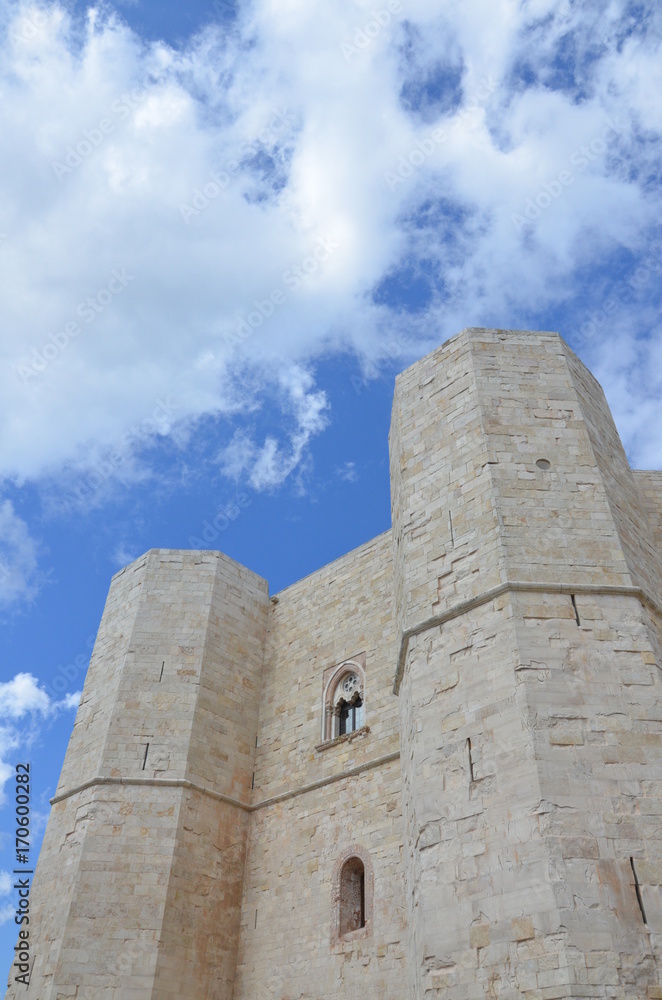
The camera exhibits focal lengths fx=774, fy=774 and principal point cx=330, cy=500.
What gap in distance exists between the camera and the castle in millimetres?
5531

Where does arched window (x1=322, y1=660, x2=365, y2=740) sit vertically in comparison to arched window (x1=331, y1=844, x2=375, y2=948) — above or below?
above

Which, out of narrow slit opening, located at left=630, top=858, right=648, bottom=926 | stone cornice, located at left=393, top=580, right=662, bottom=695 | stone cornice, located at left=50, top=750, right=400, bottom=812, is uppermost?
stone cornice, located at left=50, top=750, right=400, bottom=812

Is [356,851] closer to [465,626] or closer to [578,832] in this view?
[465,626]

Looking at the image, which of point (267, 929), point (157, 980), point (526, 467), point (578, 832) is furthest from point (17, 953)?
point (526, 467)

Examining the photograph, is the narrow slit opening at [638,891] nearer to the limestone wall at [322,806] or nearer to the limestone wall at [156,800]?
the limestone wall at [322,806]

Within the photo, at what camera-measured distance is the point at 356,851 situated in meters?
9.51

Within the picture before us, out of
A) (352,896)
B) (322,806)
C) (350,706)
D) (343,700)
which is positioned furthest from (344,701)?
(352,896)

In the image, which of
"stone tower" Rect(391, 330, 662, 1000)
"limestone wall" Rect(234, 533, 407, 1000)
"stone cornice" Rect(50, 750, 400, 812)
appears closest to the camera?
"stone tower" Rect(391, 330, 662, 1000)

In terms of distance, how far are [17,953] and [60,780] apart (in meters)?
2.24

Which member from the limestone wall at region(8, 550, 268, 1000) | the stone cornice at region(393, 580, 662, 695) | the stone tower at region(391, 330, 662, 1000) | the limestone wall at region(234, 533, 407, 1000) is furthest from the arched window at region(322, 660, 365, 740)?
the stone cornice at region(393, 580, 662, 695)

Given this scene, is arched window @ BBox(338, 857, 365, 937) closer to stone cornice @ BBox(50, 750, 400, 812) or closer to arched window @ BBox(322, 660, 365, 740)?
stone cornice @ BBox(50, 750, 400, 812)

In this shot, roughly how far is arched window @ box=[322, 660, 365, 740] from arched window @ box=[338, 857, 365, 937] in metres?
1.74

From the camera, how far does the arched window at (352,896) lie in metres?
9.19

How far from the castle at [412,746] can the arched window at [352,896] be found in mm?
26
